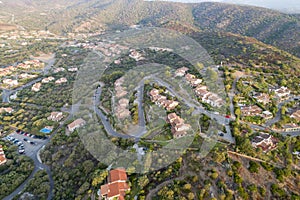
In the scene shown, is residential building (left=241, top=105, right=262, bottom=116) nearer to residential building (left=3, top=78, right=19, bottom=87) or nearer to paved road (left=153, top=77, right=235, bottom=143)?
paved road (left=153, top=77, right=235, bottom=143)

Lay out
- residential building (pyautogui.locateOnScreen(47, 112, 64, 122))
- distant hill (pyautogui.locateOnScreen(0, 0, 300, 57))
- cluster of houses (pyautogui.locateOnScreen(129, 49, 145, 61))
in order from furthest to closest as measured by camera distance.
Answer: distant hill (pyautogui.locateOnScreen(0, 0, 300, 57))
cluster of houses (pyautogui.locateOnScreen(129, 49, 145, 61))
residential building (pyautogui.locateOnScreen(47, 112, 64, 122))

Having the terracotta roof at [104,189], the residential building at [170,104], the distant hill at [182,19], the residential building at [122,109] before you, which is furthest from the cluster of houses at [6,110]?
the distant hill at [182,19]

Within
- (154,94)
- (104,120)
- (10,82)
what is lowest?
(10,82)

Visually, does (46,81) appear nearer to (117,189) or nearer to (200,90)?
(200,90)

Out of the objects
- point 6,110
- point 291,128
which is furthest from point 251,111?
point 6,110

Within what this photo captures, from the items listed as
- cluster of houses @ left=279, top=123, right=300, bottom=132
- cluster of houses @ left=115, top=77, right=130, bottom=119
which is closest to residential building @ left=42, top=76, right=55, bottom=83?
cluster of houses @ left=115, top=77, right=130, bottom=119

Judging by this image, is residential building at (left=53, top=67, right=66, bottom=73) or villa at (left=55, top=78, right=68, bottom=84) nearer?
villa at (left=55, top=78, right=68, bottom=84)

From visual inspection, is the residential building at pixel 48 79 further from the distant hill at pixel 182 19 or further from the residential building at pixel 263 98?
the distant hill at pixel 182 19

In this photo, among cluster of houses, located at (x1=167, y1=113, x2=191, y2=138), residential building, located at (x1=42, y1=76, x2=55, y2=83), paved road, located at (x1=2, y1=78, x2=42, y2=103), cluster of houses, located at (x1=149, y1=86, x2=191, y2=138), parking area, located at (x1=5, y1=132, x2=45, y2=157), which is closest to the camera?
cluster of houses, located at (x1=167, y1=113, x2=191, y2=138)
